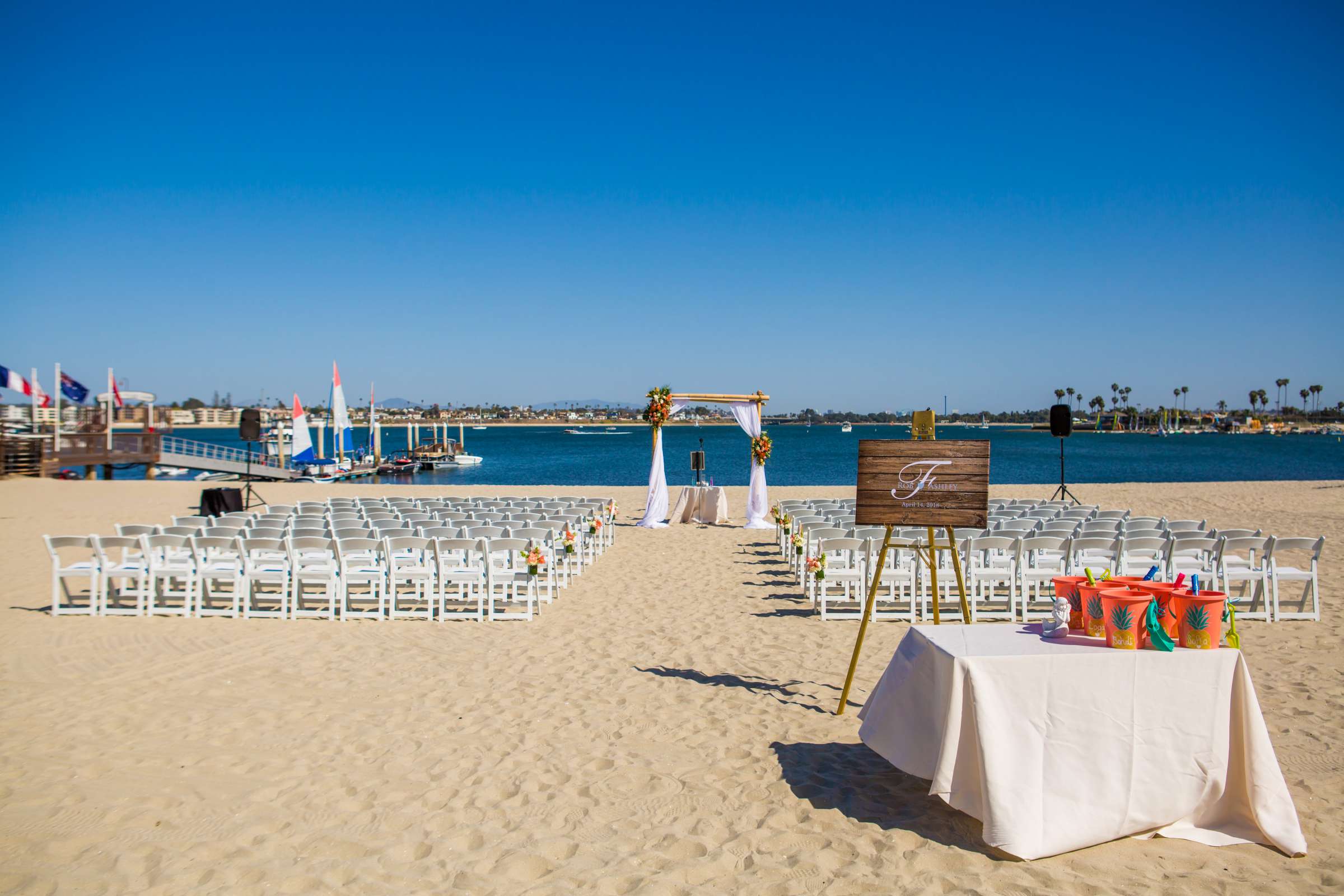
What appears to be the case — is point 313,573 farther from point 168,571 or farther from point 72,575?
point 72,575

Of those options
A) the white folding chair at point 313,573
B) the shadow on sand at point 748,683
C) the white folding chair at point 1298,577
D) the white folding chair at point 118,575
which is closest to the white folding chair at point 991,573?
the white folding chair at point 1298,577

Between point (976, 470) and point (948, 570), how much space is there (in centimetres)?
419

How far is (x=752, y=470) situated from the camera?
1717 centimetres

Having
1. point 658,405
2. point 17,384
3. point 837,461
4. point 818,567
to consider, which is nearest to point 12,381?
point 17,384

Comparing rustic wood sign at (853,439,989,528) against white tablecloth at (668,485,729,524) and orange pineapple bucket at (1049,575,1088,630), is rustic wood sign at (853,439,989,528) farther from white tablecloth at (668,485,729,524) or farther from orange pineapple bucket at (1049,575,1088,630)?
white tablecloth at (668,485,729,524)

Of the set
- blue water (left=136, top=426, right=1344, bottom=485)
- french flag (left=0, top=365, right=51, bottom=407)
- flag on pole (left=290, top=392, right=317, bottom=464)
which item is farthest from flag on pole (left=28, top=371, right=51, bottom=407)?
blue water (left=136, top=426, right=1344, bottom=485)

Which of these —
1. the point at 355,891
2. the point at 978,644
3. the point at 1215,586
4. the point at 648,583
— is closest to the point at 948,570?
the point at 1215,586

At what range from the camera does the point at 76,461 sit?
31344 millimetres

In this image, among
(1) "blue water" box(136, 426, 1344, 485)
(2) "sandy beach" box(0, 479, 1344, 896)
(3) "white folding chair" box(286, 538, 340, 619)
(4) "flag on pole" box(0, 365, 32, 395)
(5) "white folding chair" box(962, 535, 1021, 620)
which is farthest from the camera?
(1) "blue water" box(136, 426, 1344, 485)

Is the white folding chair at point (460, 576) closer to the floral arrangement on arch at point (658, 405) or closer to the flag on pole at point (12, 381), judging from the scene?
the floral arrangement on arch at point (658, 405)

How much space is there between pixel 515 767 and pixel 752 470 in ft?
42.8

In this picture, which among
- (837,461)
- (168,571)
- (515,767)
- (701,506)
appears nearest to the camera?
(515,767)

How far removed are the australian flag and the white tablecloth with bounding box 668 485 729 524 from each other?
29.4 metres

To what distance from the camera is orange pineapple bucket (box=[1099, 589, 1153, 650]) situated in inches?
139
